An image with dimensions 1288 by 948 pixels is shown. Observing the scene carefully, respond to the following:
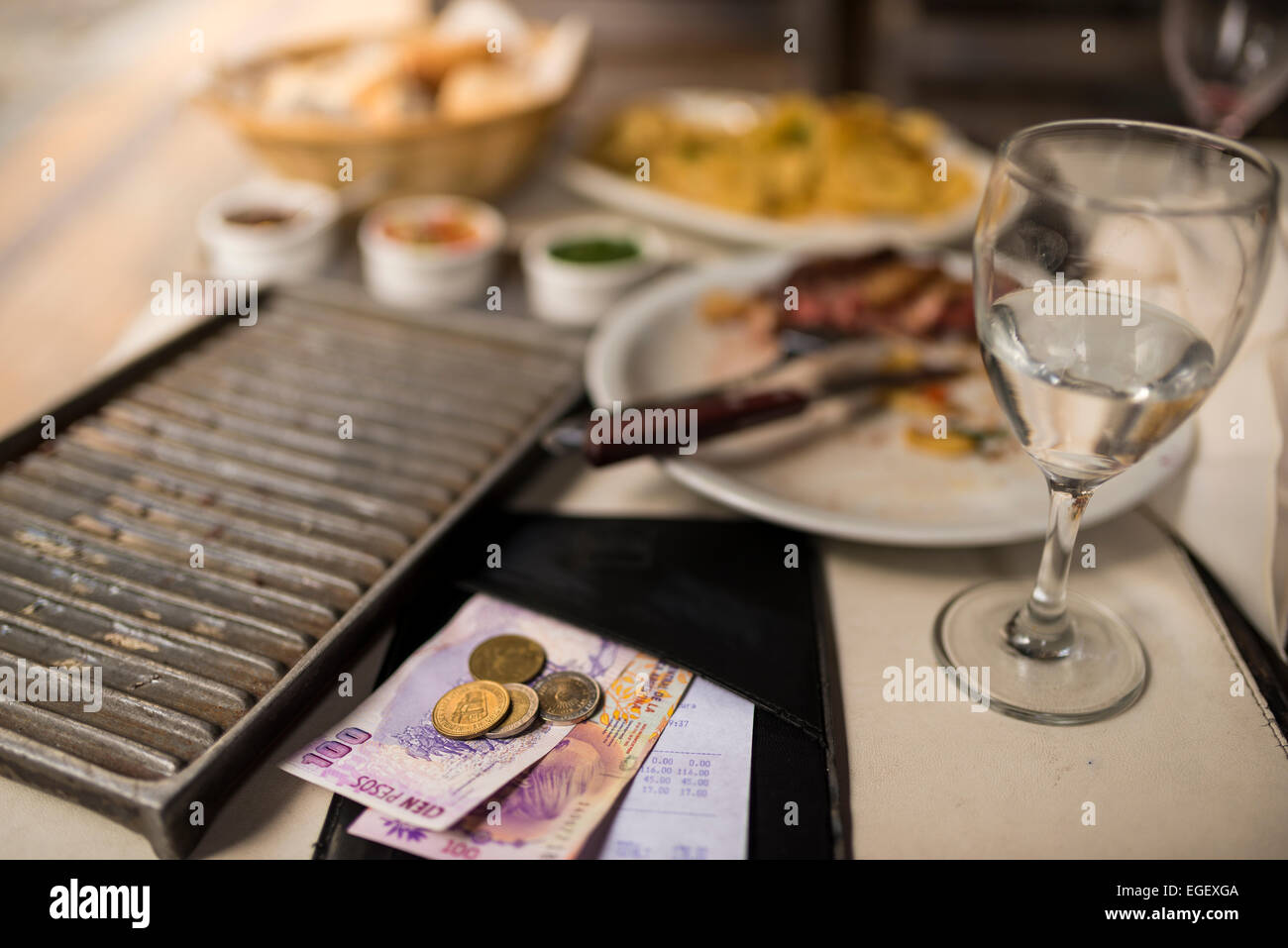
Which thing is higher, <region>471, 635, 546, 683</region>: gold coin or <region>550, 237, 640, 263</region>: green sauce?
<region>550, 237, 640, 263</region>: green sauce

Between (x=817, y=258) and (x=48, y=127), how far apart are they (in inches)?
73.6

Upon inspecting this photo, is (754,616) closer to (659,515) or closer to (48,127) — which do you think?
(659,515)

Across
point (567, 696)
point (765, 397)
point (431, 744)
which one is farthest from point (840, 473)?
point (431, 744)

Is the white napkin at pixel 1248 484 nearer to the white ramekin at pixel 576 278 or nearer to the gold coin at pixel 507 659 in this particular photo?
the gold coin at pixel 507 659

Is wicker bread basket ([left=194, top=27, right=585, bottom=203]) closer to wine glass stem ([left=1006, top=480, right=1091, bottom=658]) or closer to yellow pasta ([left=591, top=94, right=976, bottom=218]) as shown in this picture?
yellow pasta ([left=591, top=94, right=976, bottom=218])

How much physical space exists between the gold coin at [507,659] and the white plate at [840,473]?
0.27 metres

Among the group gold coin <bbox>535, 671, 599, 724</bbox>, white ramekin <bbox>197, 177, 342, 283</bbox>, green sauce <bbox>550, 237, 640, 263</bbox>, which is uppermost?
white ramekin <bbox>197, 177, 342, 283</bbox>

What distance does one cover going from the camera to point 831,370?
1.29 metres

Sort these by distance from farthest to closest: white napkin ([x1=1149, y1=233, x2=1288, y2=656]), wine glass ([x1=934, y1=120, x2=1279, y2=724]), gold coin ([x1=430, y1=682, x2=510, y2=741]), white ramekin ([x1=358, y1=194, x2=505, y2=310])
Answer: white ramekin ([x1=358, y1=194, x2=505, y2=310]) → white napkin ([x1=1149, y1=233, x2=1288, y2=656]) → gold coin ([x1=430, y1=682, x2=510, y2=741]) → wine glass ([x1=934, y1=120, x2=1279, y2=724])

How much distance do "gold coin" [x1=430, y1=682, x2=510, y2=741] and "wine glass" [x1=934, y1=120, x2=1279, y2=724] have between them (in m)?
0.44

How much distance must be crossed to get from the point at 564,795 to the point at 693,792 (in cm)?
10

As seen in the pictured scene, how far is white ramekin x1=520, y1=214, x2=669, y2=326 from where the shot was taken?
1.56m

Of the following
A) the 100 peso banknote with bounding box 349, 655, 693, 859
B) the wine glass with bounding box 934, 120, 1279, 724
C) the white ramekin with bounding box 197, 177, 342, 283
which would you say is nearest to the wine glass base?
the wine glass with bounding box 934, 120, 1279, 724
